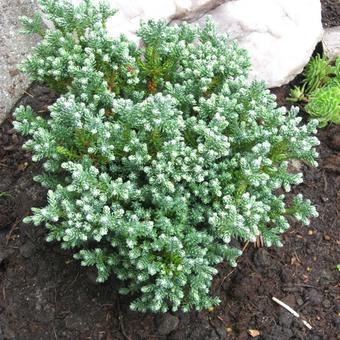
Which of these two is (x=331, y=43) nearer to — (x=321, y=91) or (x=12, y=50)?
(x=321, y=91)

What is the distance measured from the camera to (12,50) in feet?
12.5

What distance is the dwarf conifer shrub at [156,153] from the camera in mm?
2498

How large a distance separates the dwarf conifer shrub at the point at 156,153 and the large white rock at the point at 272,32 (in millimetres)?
769

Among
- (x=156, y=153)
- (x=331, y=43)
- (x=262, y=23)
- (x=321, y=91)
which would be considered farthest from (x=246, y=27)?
(x=156, y=153)

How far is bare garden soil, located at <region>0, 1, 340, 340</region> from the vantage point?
2998mm

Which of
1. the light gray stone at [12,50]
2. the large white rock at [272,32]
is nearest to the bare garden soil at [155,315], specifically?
the light gray stone at [12,50]

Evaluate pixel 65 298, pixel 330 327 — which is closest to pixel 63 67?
pixel 65 298

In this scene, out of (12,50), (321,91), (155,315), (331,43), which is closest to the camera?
(155,315)

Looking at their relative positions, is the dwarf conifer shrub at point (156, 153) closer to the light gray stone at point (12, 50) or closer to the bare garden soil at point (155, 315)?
the bare garden soil at point (155, 315)

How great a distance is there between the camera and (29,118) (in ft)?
9.40

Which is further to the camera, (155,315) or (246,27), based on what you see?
(246,27)

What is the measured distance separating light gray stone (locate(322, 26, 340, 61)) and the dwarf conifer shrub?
140 centimetres

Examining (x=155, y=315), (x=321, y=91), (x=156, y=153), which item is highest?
(x=156, y=153)

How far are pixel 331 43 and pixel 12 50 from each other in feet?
7.76
